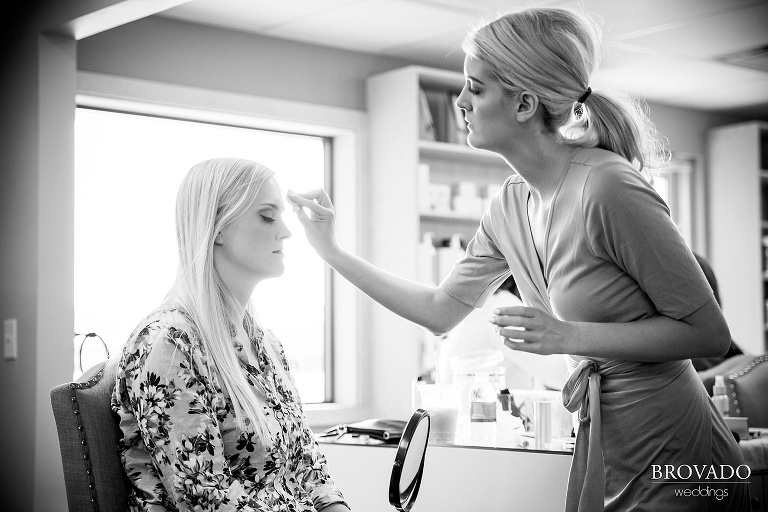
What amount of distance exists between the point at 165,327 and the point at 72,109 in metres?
1.85

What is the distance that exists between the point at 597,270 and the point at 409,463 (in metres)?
0.55

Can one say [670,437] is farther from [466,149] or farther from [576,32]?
[466,149]

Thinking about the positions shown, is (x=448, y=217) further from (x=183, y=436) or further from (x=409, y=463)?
(x=183, y=436)

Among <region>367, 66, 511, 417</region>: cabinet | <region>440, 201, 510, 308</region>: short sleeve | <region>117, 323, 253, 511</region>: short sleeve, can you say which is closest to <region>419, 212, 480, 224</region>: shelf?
<region>367, 66, 511, 417</region>: cabinet

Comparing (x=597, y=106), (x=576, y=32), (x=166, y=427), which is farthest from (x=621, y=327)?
(x=166, y=427)

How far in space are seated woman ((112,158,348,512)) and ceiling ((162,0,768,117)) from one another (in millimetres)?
2422

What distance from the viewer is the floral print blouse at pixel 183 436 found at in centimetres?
156

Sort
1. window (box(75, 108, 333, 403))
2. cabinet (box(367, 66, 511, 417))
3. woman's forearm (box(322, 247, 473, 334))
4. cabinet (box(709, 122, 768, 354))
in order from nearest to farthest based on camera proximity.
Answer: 1. woman's forearm (box(322, 247, 473, 334))
2. window (box(75, 108, 333, 403))
3. cabinet (box(367, 66, 511, 417))
4. cabinet (box(709, 122, 768, 354))

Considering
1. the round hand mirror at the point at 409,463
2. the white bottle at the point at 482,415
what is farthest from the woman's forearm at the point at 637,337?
the white bottle at the point at 482,415

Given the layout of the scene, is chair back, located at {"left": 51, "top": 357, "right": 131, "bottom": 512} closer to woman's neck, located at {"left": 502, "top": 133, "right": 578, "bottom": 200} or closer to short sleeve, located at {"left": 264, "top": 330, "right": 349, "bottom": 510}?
short sleeve, located at {"left": 264, "top": 330, "right": 349, "bottom": 510}

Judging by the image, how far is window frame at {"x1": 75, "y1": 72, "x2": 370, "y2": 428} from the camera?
13.9ft

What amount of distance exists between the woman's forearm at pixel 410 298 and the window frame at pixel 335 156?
2.56m

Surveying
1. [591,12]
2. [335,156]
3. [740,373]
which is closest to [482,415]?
[740,373]

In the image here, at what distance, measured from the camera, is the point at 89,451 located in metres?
1.59
